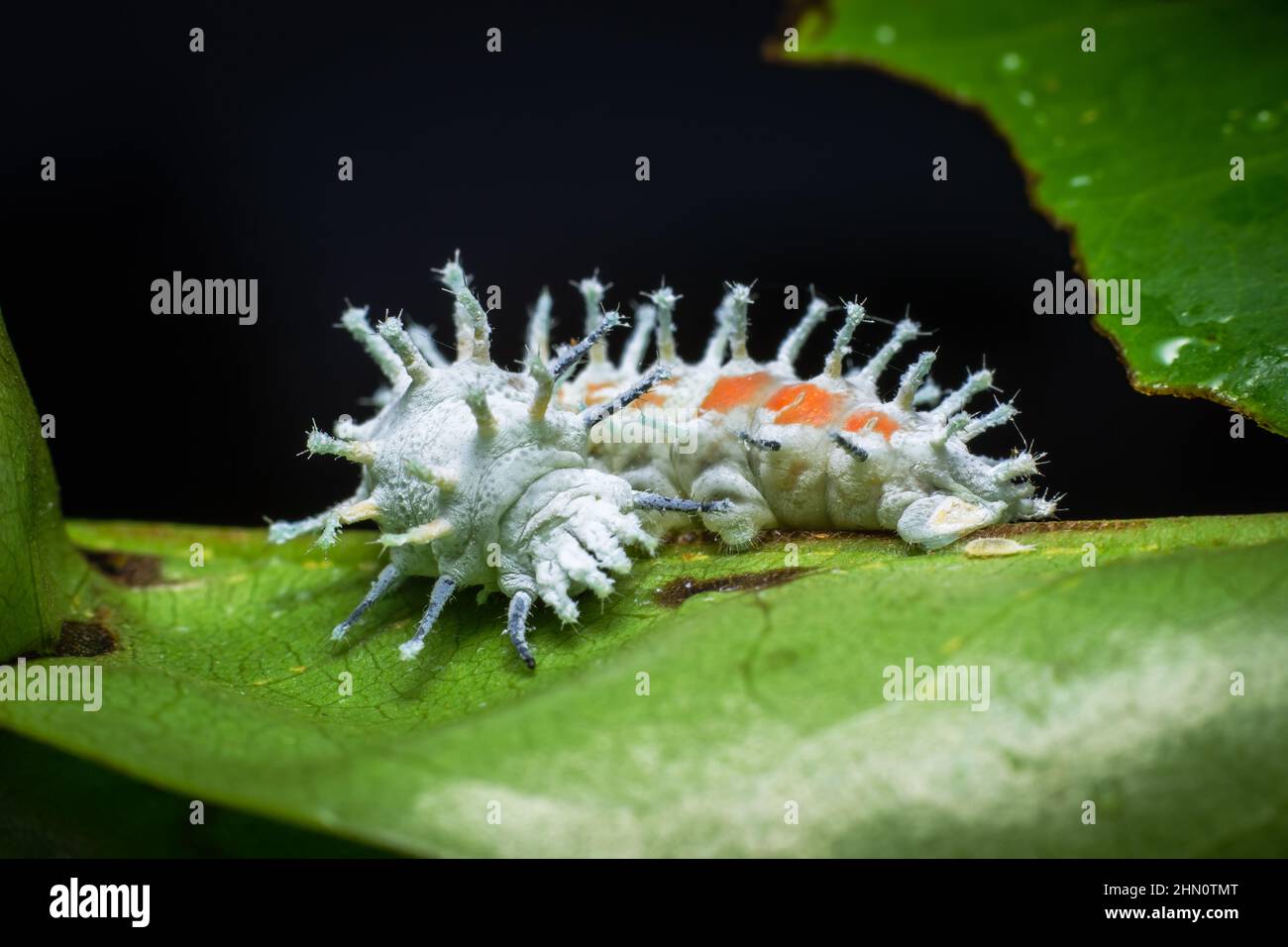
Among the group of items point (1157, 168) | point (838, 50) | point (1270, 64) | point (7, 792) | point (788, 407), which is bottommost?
point (7, 792)

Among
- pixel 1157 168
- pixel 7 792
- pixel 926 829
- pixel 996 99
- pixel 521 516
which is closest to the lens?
pixel 926 829

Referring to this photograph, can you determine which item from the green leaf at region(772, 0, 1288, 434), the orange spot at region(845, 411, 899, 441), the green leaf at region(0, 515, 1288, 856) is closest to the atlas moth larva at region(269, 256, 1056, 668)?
the orange spot at region(845, 411, 899, 441)

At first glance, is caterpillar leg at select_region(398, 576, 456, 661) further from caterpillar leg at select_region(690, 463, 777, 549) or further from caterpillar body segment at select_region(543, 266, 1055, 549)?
caterpillar leg at select_region(690, 463, 777, 549)

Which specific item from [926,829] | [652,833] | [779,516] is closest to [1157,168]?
[779,516]

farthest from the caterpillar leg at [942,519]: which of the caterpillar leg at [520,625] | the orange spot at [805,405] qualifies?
the caterpillar leg at [520,625]

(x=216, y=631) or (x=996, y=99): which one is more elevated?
(x=996, y=99)

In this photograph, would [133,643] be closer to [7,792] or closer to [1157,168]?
[7,792]

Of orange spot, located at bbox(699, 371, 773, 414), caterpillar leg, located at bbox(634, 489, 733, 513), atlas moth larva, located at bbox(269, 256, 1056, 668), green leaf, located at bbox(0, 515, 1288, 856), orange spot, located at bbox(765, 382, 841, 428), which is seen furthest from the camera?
orange spot, located at bbox(699, 371, 773, 414)
